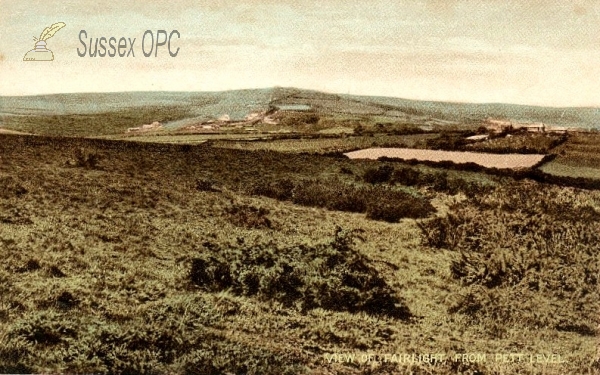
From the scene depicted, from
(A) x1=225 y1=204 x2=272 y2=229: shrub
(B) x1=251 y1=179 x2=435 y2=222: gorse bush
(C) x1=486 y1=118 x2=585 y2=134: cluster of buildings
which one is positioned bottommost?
(A) x1=225 y1=204 x2=272 y2=229: shrub

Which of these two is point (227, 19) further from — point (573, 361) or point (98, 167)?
point (573, 361)

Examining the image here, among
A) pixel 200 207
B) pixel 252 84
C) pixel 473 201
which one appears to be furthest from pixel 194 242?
pixel 473 201

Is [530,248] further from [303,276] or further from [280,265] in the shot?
[280,265]

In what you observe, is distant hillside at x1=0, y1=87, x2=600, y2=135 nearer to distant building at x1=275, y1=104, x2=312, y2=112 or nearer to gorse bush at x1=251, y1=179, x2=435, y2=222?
distant building at x1=275, y1=104, x2=312, y2=112

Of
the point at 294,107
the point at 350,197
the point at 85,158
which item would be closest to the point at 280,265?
the point at 350,197

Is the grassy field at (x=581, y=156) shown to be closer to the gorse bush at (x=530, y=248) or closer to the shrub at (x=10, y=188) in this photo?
the gorse bush at (x=530, y=248)

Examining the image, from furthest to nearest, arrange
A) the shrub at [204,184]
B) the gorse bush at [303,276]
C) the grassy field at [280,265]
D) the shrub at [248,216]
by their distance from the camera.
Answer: the shrub at [204,184]
the shrub at [248,216]
the gorse bush at [303,276]
the grassy field at [280,265]

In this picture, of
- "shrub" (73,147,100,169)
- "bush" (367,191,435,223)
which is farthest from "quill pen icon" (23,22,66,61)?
"bush" (367,191,435,223)

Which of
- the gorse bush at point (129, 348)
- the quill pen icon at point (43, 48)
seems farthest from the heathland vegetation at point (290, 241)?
the quill pen icon at point (43, 48)
